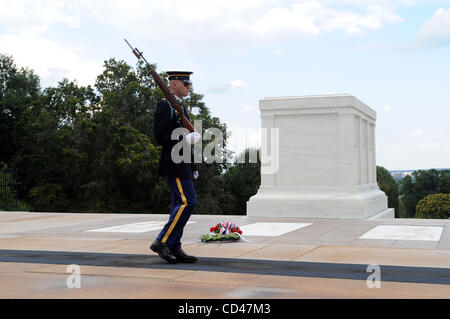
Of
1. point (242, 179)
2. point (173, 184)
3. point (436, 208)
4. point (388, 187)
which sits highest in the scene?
point (173, 184)

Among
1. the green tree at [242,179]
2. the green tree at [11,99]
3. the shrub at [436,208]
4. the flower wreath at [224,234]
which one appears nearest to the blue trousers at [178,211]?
the flower wreath at [224,234]

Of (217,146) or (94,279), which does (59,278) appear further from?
(217,146)

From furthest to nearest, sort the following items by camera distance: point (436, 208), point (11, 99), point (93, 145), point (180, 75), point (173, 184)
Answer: point (436, 208) → point (11, 99) → point (93, 145) → point (180, 75) → point (173, 184)

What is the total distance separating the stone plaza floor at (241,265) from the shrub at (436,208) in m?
28.9

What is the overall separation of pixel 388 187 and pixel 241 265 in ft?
152

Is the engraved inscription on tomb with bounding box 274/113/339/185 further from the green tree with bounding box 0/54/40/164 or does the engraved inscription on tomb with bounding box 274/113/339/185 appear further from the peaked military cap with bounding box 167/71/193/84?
the green tree with bounding box 0/54/40/164

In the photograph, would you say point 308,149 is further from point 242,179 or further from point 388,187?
point 388,187

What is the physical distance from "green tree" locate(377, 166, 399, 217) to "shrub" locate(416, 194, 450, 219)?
7809 millimetres

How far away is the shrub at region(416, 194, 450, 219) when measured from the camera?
35.4m

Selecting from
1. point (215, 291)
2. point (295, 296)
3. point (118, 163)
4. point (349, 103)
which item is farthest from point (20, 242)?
point (118, 163)

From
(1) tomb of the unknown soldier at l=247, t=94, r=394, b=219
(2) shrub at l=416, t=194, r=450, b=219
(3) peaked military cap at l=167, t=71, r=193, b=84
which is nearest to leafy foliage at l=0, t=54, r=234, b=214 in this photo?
(2) shrub at l=416, t=194, r=450, b=219

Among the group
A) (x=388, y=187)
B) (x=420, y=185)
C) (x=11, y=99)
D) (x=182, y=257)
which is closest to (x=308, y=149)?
(x=182, y=257)

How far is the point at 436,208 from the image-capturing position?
3584 centimetres
